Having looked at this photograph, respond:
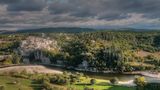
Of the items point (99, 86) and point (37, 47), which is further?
point (37, 47)

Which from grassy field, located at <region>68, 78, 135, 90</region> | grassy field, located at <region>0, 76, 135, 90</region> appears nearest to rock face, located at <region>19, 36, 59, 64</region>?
grassy field, located at <region>0, 76, 135, 90</region>

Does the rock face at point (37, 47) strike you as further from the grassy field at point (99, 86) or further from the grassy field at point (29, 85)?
the grassy field at point (99, 86)

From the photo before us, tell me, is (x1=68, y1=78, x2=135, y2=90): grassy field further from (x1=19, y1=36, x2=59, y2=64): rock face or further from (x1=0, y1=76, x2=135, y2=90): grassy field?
(x1=19, y1=36, x2=59, y2=64): rock face

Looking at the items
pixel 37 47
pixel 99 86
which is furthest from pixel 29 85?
pixel 37 47

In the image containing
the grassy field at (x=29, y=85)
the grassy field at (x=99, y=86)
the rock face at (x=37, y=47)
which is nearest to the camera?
the grassy field at (x=29, y=85)

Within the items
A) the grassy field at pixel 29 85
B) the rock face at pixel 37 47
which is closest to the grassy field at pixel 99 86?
the grassy field at pixel 29 85

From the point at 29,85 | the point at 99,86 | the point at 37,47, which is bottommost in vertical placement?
the point at 99,86

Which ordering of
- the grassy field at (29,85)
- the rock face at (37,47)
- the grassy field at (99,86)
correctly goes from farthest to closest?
1. the rock face at (37,47)
2. the grassy field at (99,86)
3. the grassy field at (29,85)

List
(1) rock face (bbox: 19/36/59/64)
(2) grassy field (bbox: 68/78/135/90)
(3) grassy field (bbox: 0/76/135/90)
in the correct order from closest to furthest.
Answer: (3) grassy field (bbox: 0/76/135/90)
(2) grassy field (bbox: 68/78/135/90)
(1) rock face (bbox: 19/36/59/64)

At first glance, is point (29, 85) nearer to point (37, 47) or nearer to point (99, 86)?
point (99, 86)
